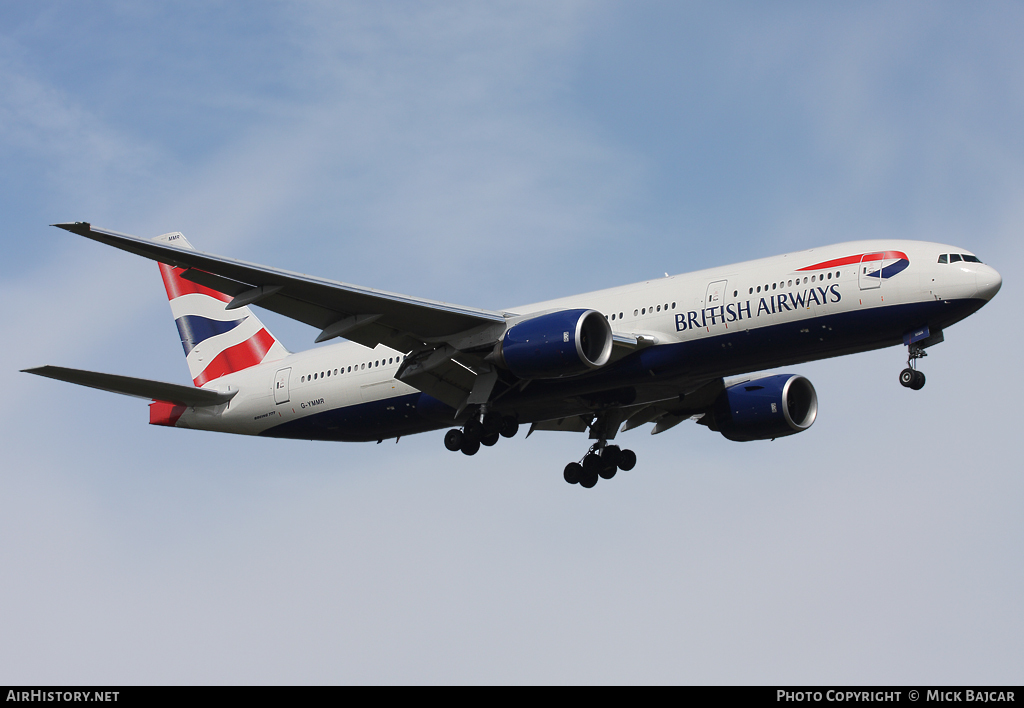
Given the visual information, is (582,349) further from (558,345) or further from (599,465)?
(599,465)

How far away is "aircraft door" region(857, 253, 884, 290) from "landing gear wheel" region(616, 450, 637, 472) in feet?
32.4

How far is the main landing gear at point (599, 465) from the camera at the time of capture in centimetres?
3394

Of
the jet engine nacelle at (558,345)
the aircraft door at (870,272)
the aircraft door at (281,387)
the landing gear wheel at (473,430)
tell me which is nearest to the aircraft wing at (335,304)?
the jet engine nacelle at (558,345)

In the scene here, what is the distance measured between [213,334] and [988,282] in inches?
919

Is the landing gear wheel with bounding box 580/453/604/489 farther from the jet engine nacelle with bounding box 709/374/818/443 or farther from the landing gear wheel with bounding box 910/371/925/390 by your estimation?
the landing gear wheel with bounding box 910/371/925/390

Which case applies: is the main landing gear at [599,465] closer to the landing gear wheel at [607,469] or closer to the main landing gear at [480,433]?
the landing gear wheel at [607,469]

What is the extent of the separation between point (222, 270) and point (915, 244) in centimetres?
1571

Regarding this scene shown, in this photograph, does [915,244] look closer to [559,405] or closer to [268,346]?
[559,405]

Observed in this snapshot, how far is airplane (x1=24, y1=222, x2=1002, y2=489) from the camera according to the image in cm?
2619

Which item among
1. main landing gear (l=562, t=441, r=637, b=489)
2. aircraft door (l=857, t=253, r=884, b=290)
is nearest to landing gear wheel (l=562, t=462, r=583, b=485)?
main landing gear (l=562, t=441, r=637, b=489)

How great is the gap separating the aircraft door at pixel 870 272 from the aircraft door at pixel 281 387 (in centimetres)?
1641

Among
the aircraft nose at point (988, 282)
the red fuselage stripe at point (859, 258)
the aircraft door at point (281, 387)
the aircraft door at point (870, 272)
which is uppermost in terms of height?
the aircraft door at point (281, 387)

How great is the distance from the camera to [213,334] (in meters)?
37.5

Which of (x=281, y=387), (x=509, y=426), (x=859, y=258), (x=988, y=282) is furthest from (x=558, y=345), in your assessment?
(x=281, y=387)
